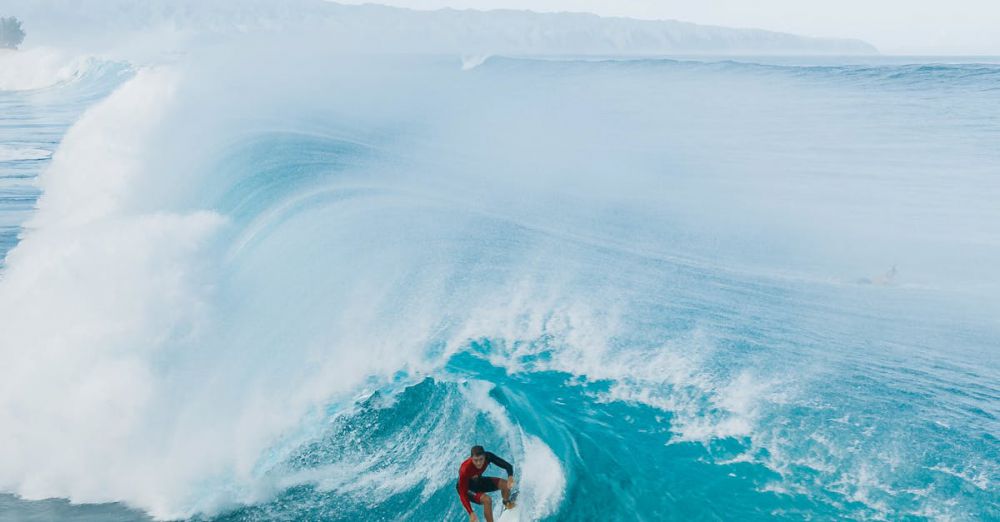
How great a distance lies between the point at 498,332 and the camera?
35.5 feet

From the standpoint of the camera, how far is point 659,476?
7355 mm

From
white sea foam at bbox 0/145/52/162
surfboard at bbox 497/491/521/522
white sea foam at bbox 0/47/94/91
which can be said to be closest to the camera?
surfboard at bbox 497/491/521/522

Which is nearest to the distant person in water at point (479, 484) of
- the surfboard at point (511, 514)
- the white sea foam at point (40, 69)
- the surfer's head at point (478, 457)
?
the surfer's head at point (478, 457)

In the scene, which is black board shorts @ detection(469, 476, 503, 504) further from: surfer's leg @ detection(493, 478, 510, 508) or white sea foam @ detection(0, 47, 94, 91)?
white sea foam @ detection(0, 47, 94, 91)

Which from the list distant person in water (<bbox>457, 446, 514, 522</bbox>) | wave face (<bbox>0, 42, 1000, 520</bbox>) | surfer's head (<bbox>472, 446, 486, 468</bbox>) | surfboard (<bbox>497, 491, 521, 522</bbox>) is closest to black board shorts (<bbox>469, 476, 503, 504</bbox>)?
distant person in water (<bbox>457, 446, 514, 522</bbox>)

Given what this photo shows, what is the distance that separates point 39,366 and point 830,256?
48.2 feet

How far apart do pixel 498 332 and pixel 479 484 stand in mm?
4601

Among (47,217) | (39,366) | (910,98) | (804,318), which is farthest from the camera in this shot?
(910,98)

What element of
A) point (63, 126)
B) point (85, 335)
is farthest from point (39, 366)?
point (63, 126)

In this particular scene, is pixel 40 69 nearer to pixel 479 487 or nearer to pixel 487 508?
pixel 479 487

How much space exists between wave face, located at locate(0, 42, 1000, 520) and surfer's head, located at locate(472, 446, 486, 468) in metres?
0.93

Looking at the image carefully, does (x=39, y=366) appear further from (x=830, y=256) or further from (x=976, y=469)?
(x=830, y=256)

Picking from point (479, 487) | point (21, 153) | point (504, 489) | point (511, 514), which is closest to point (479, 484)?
point (479, 487)

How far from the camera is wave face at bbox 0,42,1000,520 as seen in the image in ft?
24.4
